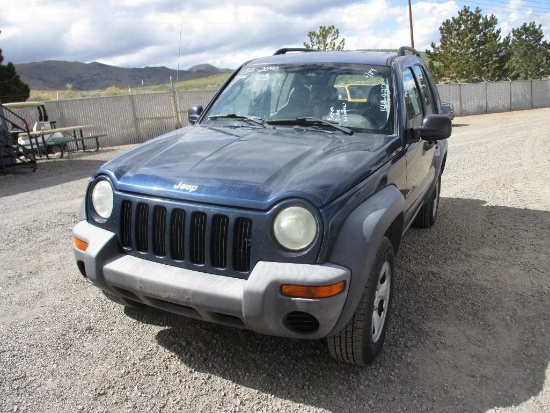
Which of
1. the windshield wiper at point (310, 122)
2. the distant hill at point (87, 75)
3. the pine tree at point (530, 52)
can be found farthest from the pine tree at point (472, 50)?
the distant hill at point (87, 75)

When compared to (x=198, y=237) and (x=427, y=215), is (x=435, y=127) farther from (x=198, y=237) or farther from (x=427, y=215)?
(x=427, y=215)

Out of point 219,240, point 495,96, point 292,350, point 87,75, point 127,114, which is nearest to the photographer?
point 219,240

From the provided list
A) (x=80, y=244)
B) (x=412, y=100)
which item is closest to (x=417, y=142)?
(x=412, y=100)

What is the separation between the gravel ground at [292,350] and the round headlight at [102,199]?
94 centimetres

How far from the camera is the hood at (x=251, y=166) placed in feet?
8.84

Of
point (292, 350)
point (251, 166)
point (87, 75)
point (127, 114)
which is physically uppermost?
point (87, 75)

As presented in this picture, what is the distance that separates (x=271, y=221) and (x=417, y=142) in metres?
2.04

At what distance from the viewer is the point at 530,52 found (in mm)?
49344

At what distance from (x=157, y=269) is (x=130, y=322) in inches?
44.0

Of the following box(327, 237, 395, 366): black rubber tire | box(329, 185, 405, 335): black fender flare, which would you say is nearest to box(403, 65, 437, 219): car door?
box(327, 237, 395, 366): black rubber tire

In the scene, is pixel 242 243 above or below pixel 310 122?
below

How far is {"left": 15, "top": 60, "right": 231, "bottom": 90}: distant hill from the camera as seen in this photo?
373 feet

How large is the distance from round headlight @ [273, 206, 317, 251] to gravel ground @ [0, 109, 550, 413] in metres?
0.94

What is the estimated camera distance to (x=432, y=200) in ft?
18.8
